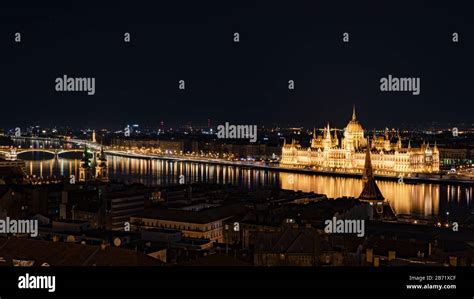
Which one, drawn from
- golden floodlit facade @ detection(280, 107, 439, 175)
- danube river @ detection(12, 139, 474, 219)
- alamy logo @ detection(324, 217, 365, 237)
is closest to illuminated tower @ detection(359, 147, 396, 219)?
danube river @ detection(12, 139, 474, 219)

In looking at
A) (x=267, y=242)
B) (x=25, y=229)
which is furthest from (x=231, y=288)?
(x=25, y=229)

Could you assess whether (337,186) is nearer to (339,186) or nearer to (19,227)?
(339,186)

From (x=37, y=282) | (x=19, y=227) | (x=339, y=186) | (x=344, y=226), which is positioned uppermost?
(x=37, y=282)

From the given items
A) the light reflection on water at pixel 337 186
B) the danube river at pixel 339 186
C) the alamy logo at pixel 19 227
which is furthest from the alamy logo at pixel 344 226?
the light reflection on water at pixel 337 186

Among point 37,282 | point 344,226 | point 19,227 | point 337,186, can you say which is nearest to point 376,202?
point 344,226

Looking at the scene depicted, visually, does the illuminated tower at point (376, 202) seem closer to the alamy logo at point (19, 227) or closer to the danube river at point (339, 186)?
the danube river at point (339, 186)

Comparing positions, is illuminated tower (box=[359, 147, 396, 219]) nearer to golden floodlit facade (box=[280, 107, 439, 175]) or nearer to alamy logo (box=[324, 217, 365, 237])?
alamy logo (box=[324, 217, 365, 237])
